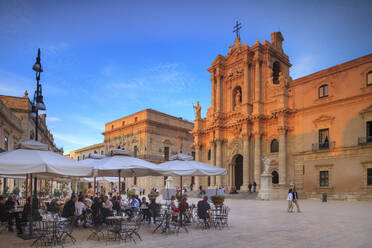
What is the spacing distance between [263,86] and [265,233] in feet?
88.0

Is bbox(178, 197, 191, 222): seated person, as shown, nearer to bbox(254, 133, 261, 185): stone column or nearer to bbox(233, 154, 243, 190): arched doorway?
bbox(254, 133, 261, 185): stone column

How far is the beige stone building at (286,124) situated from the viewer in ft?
85.8

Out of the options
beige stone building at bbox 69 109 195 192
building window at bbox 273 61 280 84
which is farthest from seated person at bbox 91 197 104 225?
beige stone building at bbox 69 109 195 192

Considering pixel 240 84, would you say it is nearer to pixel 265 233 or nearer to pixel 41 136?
pixel 41 136

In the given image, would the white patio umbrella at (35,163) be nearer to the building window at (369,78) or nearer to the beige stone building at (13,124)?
the beige stone building at (13,124)

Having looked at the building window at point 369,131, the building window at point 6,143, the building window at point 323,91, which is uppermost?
the building window at point 323,91

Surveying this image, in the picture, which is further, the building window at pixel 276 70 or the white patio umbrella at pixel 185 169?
the building window at pixel 276 70

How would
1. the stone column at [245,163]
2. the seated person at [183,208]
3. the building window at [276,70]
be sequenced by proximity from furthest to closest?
the building window at [276,70] → the stone column at [245,163] → the seated person at [183,208]

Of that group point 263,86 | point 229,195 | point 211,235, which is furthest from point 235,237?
point 263,86

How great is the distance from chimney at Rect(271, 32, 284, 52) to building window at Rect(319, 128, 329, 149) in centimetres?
1314

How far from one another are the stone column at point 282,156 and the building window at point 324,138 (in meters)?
3.31

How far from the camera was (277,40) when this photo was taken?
125 feet

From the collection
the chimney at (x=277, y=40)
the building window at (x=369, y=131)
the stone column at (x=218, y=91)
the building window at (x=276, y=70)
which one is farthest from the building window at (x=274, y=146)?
the chimney at (x=277, y=40)

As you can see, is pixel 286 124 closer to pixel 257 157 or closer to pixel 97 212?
pixel 257 157
